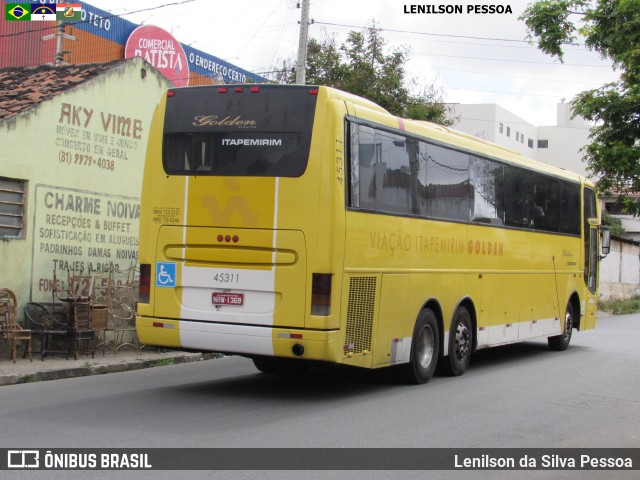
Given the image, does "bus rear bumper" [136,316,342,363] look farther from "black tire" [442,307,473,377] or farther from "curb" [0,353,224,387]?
"black tire" [442,307,473,377]

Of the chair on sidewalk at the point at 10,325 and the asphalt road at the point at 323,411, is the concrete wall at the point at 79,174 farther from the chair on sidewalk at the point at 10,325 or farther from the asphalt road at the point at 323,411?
the asphalt road at the point at 323,411

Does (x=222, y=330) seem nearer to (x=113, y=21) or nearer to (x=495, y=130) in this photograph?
(x=113, y=21)

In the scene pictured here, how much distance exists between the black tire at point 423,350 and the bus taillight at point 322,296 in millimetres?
2352

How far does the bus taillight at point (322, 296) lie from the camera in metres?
9.41

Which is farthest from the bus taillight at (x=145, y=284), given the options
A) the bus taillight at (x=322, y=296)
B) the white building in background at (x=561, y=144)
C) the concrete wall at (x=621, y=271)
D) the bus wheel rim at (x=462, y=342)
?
the white building in background at (x=561, y=144)

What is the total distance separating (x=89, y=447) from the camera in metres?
7.15

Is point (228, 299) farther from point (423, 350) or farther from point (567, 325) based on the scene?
point (567, 325)

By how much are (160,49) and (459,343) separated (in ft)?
86.1

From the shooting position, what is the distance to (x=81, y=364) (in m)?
12.7

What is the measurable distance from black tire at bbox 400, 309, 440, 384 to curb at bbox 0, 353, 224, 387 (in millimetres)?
4427

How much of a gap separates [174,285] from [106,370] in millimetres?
3430

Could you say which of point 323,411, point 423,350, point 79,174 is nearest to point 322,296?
point 323,411

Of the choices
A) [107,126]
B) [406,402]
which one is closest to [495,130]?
[107,126]

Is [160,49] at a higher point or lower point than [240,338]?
higher
